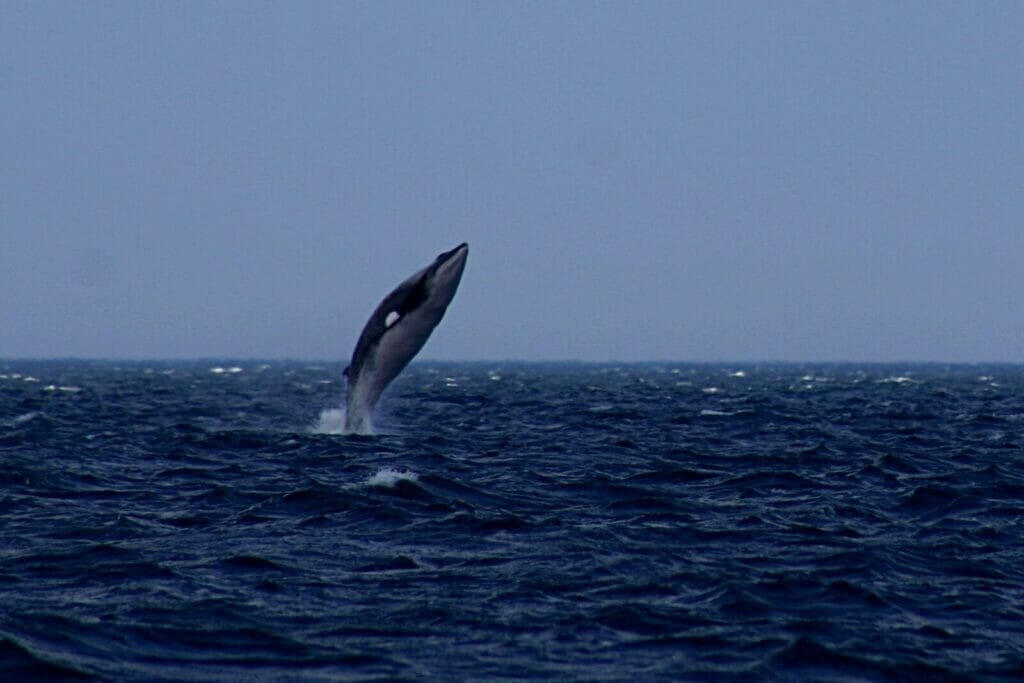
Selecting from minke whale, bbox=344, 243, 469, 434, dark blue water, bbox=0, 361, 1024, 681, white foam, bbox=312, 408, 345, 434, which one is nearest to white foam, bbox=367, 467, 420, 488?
dark blue water, bbox=0, 361, 1024, 681

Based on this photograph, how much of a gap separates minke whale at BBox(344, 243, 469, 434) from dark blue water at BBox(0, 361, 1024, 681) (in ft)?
5.62

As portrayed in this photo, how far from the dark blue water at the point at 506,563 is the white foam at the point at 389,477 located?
8cm

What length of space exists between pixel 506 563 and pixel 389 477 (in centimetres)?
640

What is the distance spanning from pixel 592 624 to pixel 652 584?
5.57ft

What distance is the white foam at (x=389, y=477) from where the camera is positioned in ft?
62.1

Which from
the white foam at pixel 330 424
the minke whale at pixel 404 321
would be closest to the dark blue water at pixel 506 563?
the minke whale at pixel 404 321

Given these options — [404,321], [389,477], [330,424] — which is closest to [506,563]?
[389,477]

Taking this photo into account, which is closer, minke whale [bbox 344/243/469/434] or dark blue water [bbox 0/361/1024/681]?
dark blue water [bbox 0/361/1024/681]

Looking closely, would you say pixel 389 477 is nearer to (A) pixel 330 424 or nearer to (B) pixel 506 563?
(B) pixel 506 563

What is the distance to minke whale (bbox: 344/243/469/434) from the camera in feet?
64.0

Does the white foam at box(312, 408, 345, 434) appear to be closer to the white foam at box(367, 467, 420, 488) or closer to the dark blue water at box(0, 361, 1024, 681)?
the dark blue water at box(0, 361, 1024, 681)

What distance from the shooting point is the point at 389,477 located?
19.4 m

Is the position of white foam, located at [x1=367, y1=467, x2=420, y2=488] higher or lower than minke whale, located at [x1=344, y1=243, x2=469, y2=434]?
lower

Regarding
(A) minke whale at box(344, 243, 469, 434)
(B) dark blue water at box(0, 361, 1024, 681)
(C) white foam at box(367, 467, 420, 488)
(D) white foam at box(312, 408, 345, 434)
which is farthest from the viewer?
(D) white foam at box(312, 408, 345, 434)
